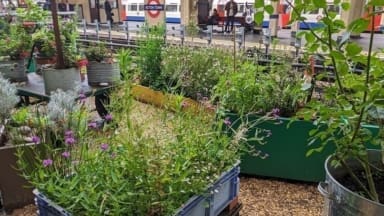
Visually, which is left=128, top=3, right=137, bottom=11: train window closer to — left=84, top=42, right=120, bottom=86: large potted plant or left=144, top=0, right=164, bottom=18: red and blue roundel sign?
left=144, top=0, right=164, bottom=18: red and blue roundel sign

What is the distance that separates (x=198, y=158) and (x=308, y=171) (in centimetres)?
105

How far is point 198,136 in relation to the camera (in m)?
1.48

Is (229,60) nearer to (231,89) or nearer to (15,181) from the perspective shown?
(231,89)

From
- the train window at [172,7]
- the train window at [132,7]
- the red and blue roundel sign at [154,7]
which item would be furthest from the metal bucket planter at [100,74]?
the train window at [132,7]

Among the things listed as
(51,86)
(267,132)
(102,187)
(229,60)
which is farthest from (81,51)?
(102,187)

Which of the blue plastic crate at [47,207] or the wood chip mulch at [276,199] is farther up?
the blue plastic crate at [47,207]

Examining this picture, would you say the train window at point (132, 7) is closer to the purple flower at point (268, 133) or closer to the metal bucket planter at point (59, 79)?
the metal bucket planter at point (59, 79)

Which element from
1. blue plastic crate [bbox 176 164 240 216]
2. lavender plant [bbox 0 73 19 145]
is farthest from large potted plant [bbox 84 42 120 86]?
blue plastic crate [bbox 176 164 240 216]

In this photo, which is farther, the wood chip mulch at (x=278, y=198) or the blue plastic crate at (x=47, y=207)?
the wood chip mulch at (x=278, y=198)

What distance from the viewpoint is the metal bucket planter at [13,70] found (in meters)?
3.07

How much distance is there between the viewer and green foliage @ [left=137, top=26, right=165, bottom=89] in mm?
3615

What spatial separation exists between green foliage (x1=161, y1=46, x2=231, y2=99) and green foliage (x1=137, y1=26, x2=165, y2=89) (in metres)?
0.09

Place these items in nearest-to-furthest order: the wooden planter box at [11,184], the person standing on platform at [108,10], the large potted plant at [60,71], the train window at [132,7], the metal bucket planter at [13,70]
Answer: the wooden planter box at [11,184]
the large potted plant at [60,71]
the metal bucket planter at [13,70]
the person standing on platform at [108,10]
the train window at [132,7]

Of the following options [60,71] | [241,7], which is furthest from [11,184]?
[241,7]
